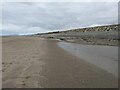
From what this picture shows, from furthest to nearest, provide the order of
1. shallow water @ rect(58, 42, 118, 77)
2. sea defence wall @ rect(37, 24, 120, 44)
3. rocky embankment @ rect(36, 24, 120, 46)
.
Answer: sea defence wall @ rect(37, 24, 120, 44) → rocky embankment @ rect(36, 24, 120, 46) → shallow water @ rect(58, 42, 118, 77)

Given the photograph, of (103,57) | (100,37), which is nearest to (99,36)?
(100,37)

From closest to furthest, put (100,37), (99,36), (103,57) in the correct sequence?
(103,57)
(100,37)
(99,36)

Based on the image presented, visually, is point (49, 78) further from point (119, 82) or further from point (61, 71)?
point (119, 82)

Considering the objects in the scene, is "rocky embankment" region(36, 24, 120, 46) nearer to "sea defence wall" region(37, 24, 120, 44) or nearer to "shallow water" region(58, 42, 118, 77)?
"sea defence wall" region(37, 24, 120, 44)

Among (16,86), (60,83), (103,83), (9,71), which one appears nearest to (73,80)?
(60,83)

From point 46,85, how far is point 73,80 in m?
1.35

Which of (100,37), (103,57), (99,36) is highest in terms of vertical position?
(103,57)

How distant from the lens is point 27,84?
7793mm

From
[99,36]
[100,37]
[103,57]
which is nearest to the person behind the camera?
[103,57]

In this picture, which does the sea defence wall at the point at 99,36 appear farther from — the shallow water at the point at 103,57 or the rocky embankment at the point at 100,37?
the shallow water at the point at 103,57

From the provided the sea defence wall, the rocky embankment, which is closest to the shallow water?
the rocky embankment

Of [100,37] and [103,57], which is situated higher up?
[103,57]

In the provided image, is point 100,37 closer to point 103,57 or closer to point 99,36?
point 99,36

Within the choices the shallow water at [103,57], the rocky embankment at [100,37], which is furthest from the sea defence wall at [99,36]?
the shallow water at [103,57]
